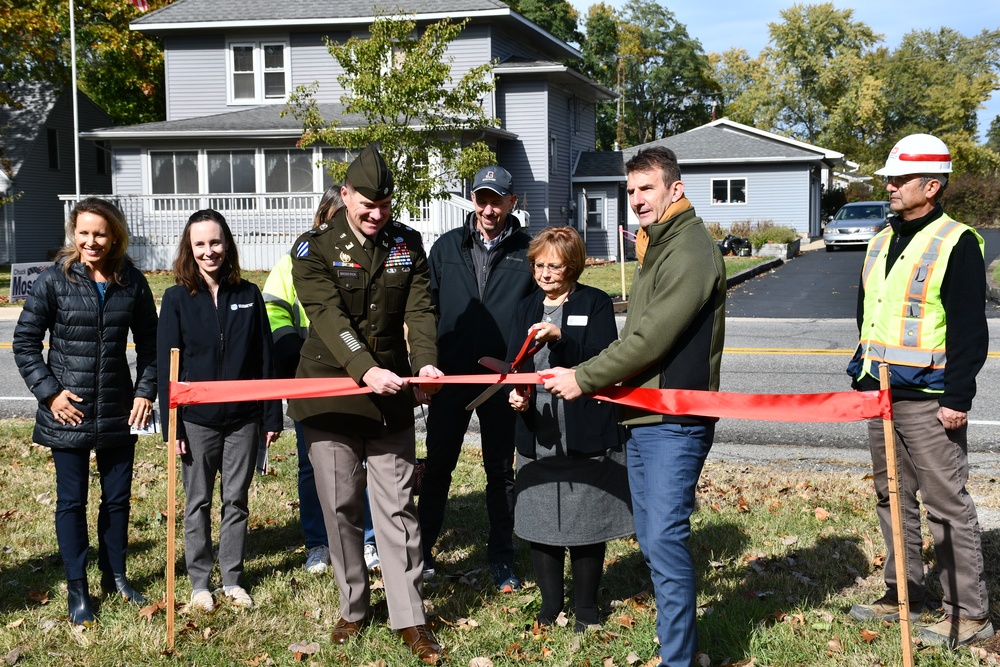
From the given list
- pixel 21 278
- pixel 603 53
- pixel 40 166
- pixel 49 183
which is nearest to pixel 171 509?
pixel 21 278

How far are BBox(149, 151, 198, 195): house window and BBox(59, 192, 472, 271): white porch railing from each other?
0.95 meters

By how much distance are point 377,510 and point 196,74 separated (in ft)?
103

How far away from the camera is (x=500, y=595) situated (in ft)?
18.2

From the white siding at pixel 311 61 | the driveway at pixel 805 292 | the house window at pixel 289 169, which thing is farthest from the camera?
the white siding at pixel 311 61

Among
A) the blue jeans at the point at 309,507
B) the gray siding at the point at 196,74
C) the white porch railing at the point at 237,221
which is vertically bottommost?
the blue jeans at the point at 309,507

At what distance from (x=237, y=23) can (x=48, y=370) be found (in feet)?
96.4

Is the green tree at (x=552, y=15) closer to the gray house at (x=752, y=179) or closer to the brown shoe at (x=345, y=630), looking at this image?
the gray house at (x=752, y=179)

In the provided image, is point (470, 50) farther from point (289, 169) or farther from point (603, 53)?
Answer: point (603, 53)

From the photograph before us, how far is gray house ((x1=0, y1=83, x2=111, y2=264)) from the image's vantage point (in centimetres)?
3825

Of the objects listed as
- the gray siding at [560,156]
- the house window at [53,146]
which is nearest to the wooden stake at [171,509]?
the gray siding at [560,156]

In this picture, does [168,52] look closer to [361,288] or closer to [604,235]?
[604,235]

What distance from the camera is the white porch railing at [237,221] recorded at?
29.6 m

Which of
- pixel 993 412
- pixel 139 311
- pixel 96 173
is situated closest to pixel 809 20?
pixel 96 173

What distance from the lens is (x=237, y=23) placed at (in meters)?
32.0
